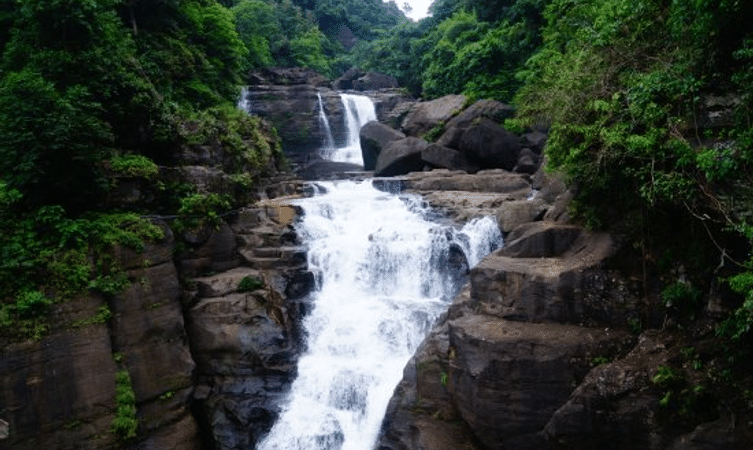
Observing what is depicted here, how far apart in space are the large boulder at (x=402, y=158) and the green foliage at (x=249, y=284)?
12179mm

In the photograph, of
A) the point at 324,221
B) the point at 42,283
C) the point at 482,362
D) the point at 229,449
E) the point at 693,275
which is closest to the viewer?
the point at 693,275

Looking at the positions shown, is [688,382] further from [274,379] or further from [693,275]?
[274,379]

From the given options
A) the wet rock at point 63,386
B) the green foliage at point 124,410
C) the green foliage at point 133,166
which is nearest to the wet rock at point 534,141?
the green foliage at point 133,166

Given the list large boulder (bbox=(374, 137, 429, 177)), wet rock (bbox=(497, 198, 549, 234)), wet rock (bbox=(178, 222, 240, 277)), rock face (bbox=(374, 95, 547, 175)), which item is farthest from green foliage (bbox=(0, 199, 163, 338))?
rock face (bbox=(374, 95, 547, 175))

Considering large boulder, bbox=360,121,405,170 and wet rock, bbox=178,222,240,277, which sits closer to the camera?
wet rock, bbox=178,222,240,277

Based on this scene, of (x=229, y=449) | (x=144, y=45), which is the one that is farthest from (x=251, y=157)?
(x=229, y=449)

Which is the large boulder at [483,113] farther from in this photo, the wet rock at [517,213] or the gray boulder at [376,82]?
the gray boulder at [376,82]

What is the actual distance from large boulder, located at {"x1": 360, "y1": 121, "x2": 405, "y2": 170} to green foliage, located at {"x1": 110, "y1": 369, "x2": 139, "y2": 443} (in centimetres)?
1835

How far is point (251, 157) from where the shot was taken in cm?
1975

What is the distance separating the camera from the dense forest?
294 inches

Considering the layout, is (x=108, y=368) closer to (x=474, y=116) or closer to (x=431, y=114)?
(x=474, y=116)

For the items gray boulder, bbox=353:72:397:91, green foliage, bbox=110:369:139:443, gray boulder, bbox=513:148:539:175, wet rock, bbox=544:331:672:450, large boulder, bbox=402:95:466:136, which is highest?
gray boulder, bbox=353:72:397:91

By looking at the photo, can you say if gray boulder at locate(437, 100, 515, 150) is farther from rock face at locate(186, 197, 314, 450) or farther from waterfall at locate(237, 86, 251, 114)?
waterfall at locate(237, 86, 251, 114)

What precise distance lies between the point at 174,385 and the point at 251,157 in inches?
387
